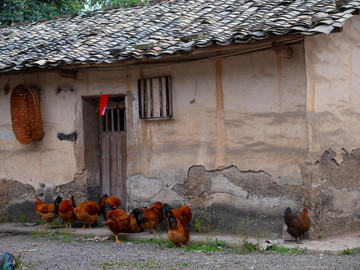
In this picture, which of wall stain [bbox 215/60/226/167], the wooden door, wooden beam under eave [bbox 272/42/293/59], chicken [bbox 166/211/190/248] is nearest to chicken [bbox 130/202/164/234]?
chicken [bbox 166/211/190/248]

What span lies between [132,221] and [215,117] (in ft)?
6.99

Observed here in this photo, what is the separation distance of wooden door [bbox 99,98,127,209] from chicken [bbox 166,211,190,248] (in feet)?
8.32

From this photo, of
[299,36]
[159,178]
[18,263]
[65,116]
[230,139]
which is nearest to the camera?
[18,263]

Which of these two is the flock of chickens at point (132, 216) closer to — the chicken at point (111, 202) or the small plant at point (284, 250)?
the chicken at point (111, 202)

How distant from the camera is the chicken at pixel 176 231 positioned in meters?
7.38

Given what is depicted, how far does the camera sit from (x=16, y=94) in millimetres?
10211

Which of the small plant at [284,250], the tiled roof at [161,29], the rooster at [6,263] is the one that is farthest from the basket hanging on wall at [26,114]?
the small plant at [284,250]

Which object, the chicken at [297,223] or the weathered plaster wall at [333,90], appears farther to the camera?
the weathered plaster wall at [333,90]

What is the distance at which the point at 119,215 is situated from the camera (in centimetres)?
815

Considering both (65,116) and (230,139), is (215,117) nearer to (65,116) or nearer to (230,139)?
(230,139)

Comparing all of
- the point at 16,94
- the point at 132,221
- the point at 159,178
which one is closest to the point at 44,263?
the point at 132,221

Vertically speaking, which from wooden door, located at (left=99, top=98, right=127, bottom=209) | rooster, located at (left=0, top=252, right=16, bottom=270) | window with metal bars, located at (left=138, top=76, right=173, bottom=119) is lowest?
rooster, located at (left=0, top=252, right=16, bottom=270)

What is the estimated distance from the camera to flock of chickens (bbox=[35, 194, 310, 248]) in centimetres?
723

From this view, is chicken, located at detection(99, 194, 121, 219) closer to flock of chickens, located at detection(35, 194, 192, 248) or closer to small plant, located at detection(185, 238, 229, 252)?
flock of chickens, located at detection(35, 194, 192, 248)
